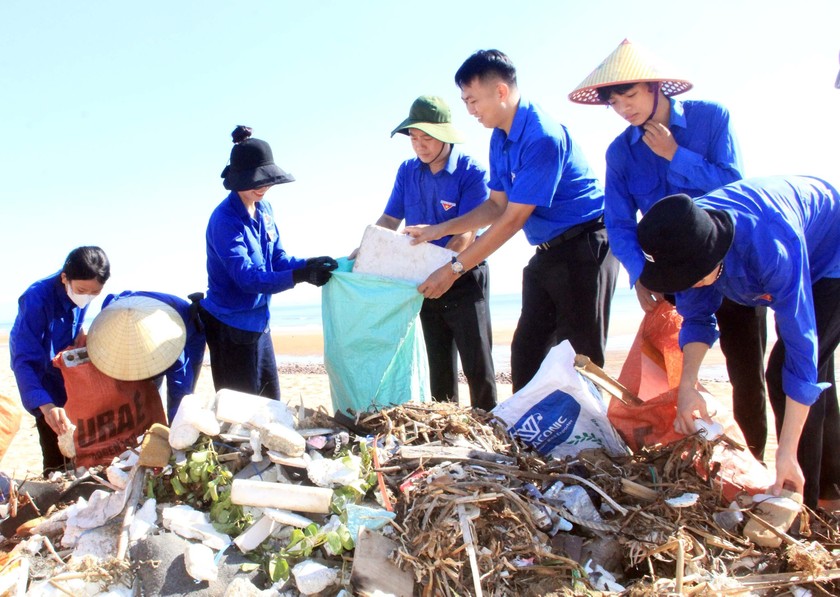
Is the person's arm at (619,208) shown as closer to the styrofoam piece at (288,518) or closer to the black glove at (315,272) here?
the black glove at (315,272)

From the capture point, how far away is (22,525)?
2.83 metres

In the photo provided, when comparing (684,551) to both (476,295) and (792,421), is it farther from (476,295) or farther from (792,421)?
(476,295)

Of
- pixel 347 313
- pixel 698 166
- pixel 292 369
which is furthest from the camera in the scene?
pixel 292 369

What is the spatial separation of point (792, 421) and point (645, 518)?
661mm

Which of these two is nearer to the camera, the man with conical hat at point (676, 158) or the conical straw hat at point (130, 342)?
the man with conical hat at point (676, 158)

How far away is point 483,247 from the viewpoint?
3.70 meters

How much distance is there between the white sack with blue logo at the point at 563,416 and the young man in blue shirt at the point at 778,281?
42 centimetres

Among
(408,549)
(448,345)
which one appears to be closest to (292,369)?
(448,345)

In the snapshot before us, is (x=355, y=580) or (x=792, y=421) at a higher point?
(x=792, y=421)

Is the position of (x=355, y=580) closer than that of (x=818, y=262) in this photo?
Yes

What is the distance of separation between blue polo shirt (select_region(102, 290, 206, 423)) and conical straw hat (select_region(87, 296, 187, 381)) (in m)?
0.17

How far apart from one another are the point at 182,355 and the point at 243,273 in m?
0.62

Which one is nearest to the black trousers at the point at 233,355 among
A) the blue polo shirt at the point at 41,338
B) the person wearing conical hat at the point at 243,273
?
the person wearing conical hat at the point at 243,273

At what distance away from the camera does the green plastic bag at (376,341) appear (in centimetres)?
379
